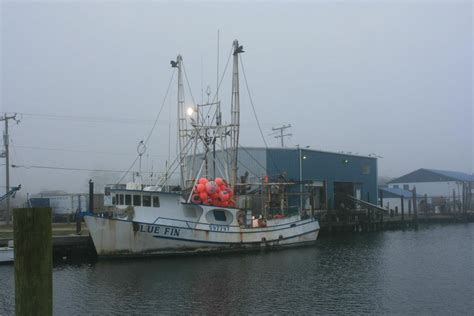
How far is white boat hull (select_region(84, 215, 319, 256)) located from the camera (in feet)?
81.2

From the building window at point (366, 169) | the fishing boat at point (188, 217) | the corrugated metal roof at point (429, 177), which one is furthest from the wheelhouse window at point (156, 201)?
the corrugated metal roof at point (429, 177)

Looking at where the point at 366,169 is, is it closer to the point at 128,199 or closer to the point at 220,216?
the point at 220,216

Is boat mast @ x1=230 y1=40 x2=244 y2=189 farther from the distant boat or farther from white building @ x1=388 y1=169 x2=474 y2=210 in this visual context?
white building @ x1=388 y1=169 x2=474 y2=210

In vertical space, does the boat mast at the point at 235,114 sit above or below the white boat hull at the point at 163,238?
above

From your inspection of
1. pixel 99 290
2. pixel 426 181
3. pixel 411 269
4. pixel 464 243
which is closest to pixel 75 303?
pixel 99 290

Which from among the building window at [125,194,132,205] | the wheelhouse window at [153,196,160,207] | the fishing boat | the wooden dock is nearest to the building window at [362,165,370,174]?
the wooden dock

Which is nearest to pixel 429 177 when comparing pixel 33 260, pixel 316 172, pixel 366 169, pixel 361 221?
pixel 366 169

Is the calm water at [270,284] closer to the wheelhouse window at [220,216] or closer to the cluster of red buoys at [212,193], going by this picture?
the wheelhouse window at [220,216]

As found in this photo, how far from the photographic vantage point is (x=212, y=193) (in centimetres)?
2698

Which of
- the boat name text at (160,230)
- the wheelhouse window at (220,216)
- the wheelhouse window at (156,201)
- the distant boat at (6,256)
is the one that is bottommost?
the distant boat at (6,256)

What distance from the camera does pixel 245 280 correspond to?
19562 millimetres

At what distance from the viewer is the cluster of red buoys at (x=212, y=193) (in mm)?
26703

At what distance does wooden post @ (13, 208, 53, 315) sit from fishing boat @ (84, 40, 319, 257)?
20.2 m

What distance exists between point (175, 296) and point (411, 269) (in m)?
11.5
